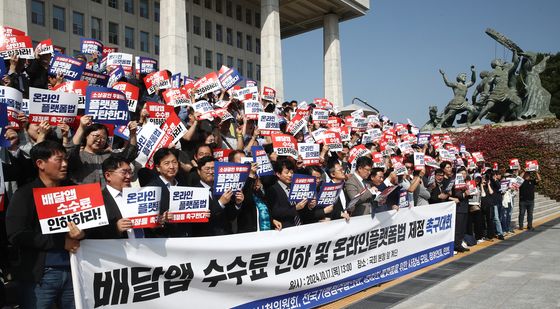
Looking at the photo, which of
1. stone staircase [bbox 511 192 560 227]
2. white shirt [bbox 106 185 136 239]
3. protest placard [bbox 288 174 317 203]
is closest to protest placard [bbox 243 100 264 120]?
protest placard [bbox 288 174 317 203]

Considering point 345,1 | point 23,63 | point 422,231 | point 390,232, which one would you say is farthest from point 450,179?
point 345,1

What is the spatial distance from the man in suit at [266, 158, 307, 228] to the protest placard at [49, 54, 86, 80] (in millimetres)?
4011

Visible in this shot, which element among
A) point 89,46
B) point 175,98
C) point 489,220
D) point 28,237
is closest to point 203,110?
point 175,98

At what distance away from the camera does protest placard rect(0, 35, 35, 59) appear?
7598 mm

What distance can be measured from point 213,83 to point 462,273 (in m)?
5.39

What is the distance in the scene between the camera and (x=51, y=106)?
5.25 meters

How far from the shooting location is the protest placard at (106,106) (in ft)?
17.5

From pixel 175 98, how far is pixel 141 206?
4.91 m

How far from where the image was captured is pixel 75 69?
8.00m

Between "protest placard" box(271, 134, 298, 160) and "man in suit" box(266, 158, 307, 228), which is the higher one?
"protest placard" box(271, 134, 298, 160)

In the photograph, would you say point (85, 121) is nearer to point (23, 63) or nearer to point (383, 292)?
point (23, 63)

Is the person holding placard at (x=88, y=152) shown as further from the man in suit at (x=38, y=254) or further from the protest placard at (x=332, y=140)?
the protest placard at (x=332, y=140)

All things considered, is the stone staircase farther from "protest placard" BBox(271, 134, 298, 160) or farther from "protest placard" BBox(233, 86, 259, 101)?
"protest placard" BBox(271, 134, 298, 160)

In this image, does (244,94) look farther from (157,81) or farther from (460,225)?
(460,225)
